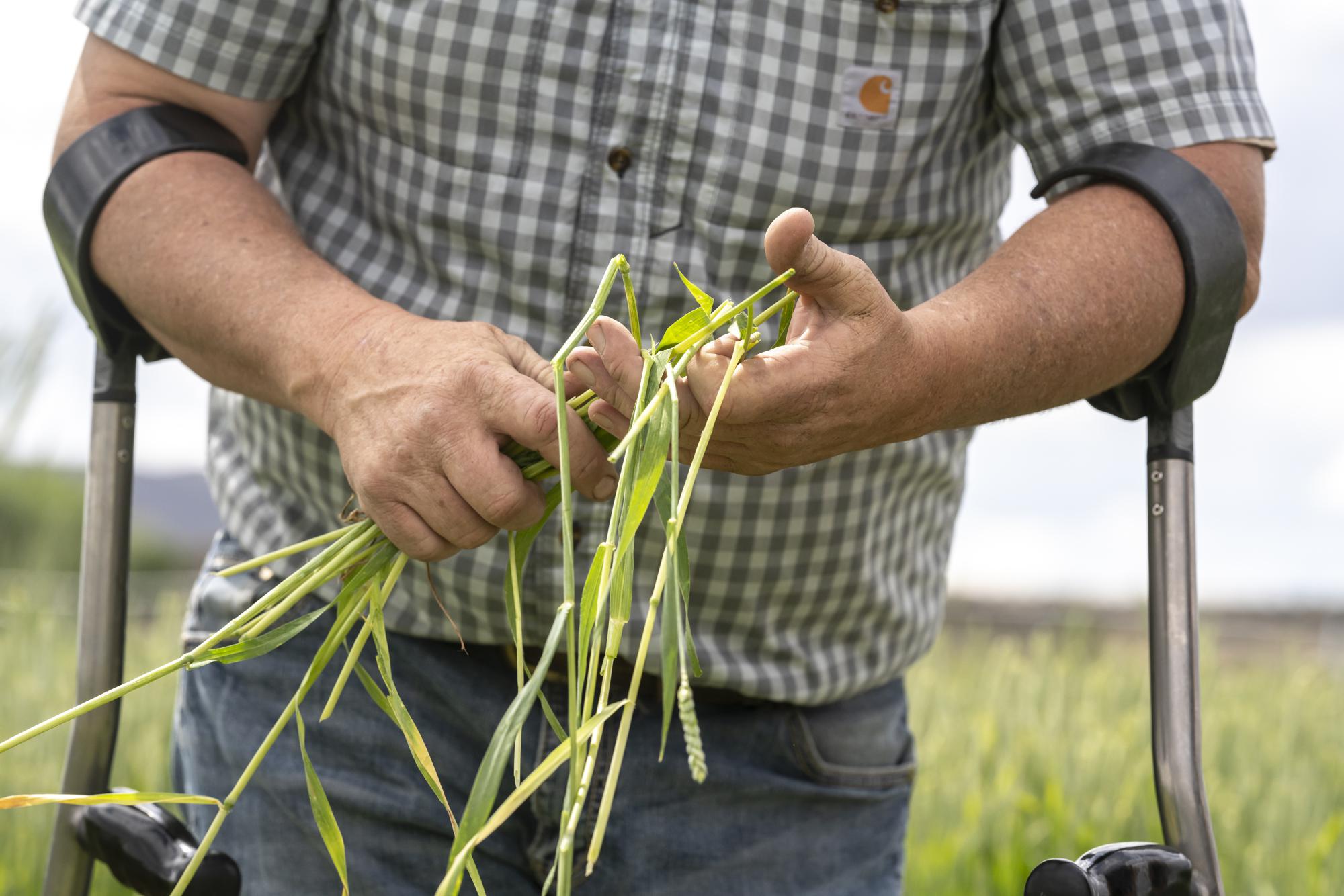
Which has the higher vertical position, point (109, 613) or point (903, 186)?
point (903, 186)

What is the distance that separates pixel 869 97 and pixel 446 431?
56 cm

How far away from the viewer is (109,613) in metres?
1.28

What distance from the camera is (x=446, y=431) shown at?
89 centimetres

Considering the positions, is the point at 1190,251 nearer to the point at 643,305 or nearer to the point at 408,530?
the point at 643,305

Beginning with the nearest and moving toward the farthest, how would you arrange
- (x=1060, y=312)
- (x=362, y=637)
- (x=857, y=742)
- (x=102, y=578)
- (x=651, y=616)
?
1. (x=651, y=616)
2. (x=362, y=637)
3. (x=1060, y=312)
4. (x=102, y=578)
5. (x=857, y=742)

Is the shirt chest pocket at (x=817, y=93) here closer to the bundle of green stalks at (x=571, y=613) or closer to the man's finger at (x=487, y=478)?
the bundle of green stalks at (x=571, y=613)

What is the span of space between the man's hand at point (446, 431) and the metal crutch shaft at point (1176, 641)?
54cm

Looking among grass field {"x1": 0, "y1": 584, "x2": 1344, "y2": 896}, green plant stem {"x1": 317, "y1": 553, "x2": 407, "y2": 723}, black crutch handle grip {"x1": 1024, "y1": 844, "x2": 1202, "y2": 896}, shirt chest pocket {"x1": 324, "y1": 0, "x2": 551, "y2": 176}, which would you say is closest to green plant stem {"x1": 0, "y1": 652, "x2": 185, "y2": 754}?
green plant stem {"x1": 317, "y1": 553, "x2": 407, "y2": 723}

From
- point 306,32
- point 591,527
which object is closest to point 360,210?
point 306,32

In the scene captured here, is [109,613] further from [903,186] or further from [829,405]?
[903,186]

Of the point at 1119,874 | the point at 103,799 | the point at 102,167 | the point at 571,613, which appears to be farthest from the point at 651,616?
the point at 102,167

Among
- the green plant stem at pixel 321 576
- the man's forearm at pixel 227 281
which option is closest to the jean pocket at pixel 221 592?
the man's forearm at pixel 227 281

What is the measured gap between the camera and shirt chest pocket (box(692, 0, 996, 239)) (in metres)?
1.17

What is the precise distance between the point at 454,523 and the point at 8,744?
13.0 inches
